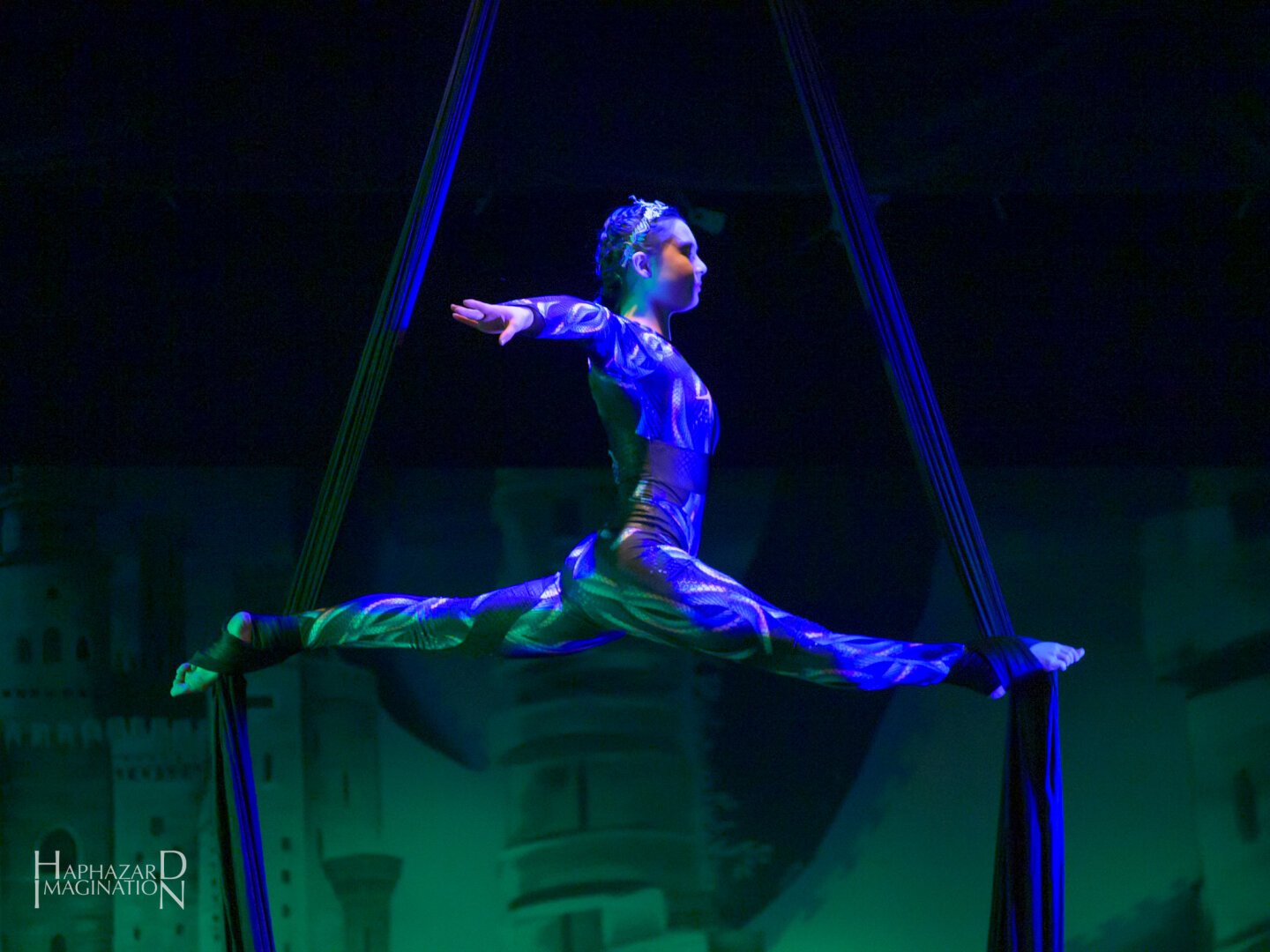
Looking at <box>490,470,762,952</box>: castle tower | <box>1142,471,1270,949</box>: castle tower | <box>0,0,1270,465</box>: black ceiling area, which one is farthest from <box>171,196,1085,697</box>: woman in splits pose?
<box>1142,471,1270,949</box>: castle tower

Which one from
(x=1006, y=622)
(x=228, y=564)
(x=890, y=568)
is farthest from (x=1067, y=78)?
(x=228, y=564)

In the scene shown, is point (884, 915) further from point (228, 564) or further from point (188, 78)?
point (188, 78)

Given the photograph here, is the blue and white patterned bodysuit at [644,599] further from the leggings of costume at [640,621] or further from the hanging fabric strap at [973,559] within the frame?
the hanging fabric strap at [973,559]

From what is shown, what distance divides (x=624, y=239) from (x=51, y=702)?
8.13ft

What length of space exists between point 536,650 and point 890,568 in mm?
1688

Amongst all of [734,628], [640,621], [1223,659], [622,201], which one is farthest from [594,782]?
[1223,659]

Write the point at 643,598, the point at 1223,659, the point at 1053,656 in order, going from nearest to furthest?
the point at 1053,656 → the point at 643,598 → the point at 1223,659

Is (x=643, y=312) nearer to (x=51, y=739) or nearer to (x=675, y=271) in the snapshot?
(x=675, y=271)

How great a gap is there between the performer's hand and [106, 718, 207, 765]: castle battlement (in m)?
2.28

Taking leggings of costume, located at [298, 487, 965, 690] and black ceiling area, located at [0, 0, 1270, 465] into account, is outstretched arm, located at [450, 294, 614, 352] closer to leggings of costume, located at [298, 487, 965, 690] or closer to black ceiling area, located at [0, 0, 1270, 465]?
leggings of costume, located at [298, 487, 965, 690]

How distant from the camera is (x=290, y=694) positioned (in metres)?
4.70

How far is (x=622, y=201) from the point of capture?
479 cm

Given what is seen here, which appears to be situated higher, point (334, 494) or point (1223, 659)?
point (334, 494)

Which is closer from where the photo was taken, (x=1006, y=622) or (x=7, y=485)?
(x=1006, y=622)
